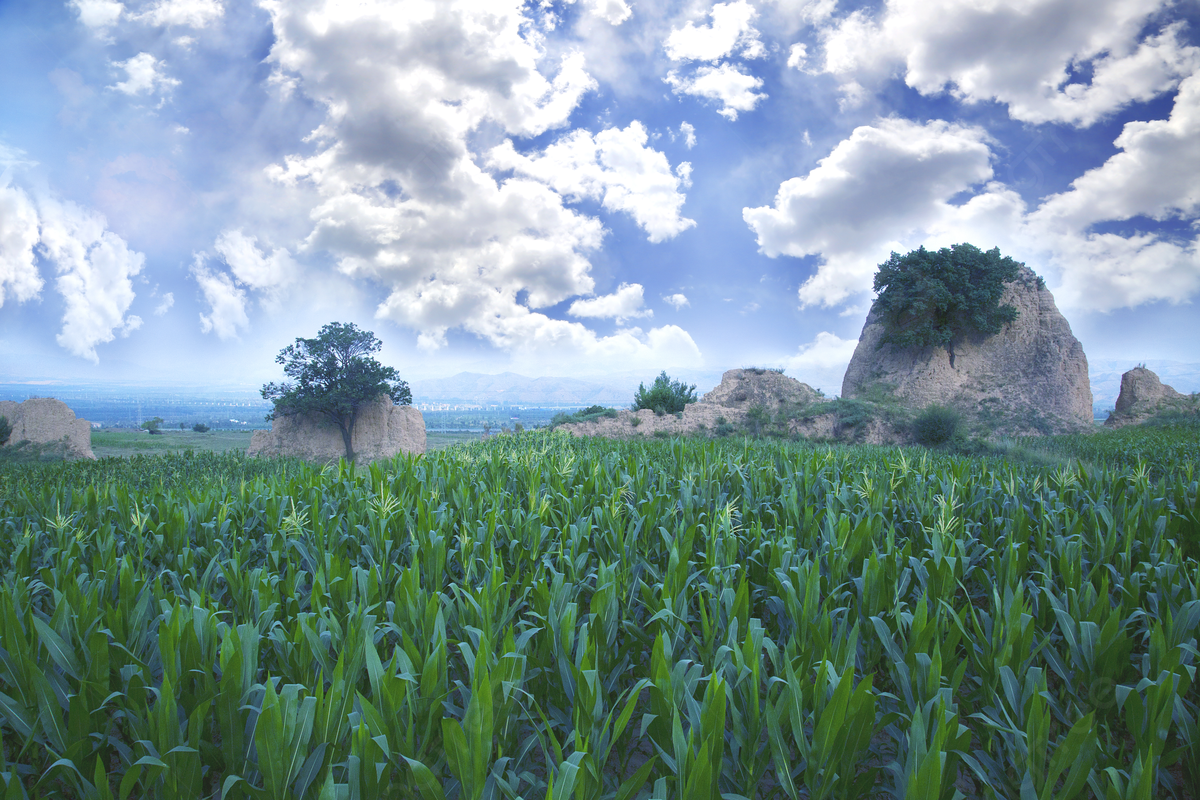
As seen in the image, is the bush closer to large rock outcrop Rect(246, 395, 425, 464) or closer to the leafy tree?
the leafy tree

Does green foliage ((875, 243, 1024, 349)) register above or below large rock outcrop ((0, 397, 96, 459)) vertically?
above

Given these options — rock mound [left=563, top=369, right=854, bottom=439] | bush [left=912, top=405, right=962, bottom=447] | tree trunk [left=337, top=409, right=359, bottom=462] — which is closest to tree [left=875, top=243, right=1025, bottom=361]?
bush [left=912, top=405, right=962, bottom=447]

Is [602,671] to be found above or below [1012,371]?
below

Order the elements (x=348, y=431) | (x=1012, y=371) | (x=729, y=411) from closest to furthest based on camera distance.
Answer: (x=729, y=411) < (x=348, y=431) < (x=1012, y=371)

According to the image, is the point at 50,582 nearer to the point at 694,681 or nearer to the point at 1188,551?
the point at 694,681

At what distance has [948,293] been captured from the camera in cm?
2675

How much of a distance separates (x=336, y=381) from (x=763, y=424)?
69.4ft

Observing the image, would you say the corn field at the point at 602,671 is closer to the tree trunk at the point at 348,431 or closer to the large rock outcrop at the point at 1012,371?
the tree trunk at the point at 348,431

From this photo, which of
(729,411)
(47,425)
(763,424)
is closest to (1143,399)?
(763,424)

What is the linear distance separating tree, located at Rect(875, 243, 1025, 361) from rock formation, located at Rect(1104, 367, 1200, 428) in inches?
279

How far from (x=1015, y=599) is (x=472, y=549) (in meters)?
3.05

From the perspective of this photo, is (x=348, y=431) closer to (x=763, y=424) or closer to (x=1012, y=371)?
(x=763, y=424)

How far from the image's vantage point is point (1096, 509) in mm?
4277

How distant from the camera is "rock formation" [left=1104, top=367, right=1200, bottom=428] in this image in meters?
25.4
